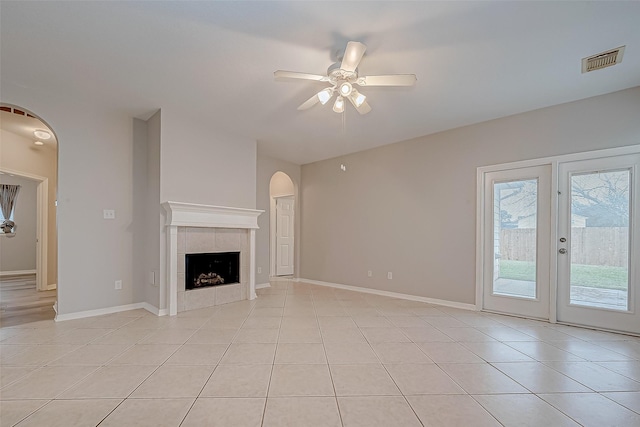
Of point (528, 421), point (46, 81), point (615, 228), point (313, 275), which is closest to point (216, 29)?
point (46, 81)

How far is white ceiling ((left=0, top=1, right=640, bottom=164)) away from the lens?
6.88ft

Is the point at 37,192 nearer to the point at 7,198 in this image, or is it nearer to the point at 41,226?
the point at 41,226

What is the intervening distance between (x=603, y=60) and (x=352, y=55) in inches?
93.3

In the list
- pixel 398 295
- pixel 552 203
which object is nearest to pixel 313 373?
pixel 398 295

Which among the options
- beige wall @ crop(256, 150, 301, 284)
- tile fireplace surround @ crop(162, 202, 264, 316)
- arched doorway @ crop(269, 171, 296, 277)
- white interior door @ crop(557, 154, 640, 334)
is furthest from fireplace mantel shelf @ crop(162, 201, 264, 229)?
white interior door @ crop(557, 154, 640, 334)

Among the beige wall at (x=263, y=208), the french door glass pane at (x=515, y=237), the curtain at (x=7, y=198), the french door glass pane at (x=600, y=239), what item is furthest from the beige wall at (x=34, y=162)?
the french door glass pane at (x=600, y=239)

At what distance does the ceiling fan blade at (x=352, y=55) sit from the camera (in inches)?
82.7

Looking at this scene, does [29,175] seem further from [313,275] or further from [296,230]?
[313,275]

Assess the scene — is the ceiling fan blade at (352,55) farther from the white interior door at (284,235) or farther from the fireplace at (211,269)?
the white interior door at (284,235)

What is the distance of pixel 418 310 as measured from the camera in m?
4.08

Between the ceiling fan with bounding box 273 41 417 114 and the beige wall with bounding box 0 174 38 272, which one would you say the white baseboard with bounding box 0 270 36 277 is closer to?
the beige wall with bounding box 0 174 38 272

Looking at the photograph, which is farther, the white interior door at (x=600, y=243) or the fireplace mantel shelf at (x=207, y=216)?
the fireplace mantel shelf at (x=207, y=216)

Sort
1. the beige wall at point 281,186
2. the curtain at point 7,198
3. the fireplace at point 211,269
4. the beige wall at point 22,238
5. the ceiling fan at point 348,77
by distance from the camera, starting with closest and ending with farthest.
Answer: the ceiling fan at point 348,77 → the fireplace at point 211,269 → the curtain at point 7,198 → the beige wall at point 22,238 → the beige wall at point 281,186

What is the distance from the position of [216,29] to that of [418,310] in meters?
3.99
